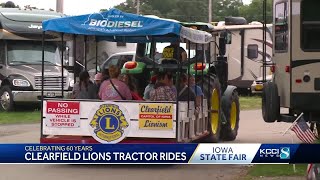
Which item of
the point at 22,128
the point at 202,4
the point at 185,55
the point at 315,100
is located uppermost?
the point at 202,4

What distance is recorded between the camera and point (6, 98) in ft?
66.5

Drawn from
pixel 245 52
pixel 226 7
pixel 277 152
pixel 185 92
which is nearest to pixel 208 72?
pixel 185 92

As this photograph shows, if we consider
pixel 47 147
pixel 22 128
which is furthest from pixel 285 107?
pixel 22 128

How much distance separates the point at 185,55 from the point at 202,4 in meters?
70.7

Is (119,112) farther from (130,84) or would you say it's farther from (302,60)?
(302,60)

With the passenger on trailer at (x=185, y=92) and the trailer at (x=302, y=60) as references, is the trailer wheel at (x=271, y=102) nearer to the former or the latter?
the trailer at (x=302, y=60)

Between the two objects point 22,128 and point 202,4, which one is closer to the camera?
point 22,128

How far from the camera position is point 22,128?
54.0 feet

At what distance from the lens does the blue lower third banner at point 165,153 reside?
20.7 ft

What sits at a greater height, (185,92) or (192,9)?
(192,9)

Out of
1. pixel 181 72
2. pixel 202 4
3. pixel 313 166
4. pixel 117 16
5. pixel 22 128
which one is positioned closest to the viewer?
pixel 313 166

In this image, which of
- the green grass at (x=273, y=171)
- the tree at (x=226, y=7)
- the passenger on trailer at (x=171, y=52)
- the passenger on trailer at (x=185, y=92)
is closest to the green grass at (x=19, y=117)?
the passenger on trailer at (x=171, y=52)

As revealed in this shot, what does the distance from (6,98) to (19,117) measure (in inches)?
62.5

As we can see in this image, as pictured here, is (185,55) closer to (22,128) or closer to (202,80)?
(202,80)
